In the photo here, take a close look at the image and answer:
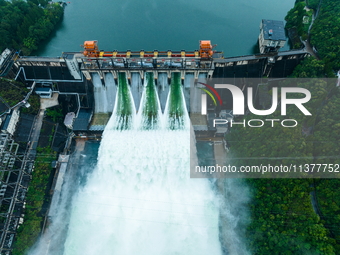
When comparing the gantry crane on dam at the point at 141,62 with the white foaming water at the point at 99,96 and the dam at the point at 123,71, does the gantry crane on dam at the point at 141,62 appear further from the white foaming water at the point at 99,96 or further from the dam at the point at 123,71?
the white foaming water at the point at 99,96

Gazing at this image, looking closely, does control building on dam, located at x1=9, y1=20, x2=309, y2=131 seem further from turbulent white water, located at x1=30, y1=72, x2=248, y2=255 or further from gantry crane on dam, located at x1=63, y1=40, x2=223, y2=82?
turbulent white water, located at x1=30, y1=72, x2=248, y2=255

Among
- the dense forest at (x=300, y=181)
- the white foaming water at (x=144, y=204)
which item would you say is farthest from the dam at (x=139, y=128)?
the dense forest at (x=300, y=181)

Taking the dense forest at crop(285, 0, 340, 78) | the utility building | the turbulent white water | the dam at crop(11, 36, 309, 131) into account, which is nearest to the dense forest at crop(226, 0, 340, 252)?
the dense forest at crop(285, 0, 340, 78)

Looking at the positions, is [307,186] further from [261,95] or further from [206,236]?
[261,95]

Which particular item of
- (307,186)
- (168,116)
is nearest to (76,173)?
(168,116)

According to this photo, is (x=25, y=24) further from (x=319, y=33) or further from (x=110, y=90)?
(x=319, y=33)

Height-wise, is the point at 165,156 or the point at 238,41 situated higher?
the point at 238,41
